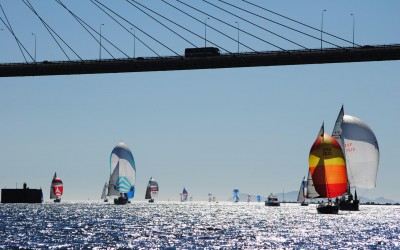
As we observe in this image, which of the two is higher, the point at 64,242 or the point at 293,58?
the point at 293,58

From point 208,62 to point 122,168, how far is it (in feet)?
200

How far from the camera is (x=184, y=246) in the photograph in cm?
4269

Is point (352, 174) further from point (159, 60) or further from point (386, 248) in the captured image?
point (386, 248)

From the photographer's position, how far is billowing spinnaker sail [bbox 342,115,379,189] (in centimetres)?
9281

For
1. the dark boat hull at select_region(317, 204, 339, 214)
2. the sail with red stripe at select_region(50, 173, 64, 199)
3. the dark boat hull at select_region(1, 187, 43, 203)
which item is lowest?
the dark boat hull at select_region(317, 204, 339, 214)

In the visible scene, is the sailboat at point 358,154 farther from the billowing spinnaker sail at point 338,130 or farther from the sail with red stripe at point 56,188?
the sail with red stripe at point 56,188

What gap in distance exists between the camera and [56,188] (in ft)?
580

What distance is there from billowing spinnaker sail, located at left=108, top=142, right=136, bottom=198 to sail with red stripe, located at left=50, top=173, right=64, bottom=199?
43.7m

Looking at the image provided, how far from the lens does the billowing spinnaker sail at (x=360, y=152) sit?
3654 inches

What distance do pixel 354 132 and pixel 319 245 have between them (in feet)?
167

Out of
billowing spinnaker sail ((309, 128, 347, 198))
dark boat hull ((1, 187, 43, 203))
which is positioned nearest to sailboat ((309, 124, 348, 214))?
billowing spinnaker sail ((309, 128, 347, 198))

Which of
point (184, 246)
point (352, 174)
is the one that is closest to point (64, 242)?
point (184, 246)

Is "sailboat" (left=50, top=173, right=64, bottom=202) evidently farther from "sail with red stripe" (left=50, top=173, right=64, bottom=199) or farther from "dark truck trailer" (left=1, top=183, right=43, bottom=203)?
"dark truck trailer" (left=1, top=183, right=43, bottom=203)

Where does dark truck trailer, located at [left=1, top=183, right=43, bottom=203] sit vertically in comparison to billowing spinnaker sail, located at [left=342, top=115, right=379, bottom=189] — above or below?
below
